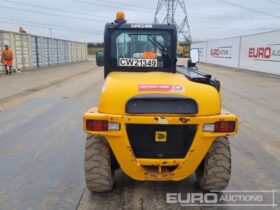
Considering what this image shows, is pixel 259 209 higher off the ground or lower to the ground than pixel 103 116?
lower

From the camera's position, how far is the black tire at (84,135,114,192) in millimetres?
4016

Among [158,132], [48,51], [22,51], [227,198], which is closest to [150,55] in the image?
[158,132]

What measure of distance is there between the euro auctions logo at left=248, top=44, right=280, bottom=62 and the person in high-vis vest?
54.5 feet

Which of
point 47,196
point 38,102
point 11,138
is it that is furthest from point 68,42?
point 47,196

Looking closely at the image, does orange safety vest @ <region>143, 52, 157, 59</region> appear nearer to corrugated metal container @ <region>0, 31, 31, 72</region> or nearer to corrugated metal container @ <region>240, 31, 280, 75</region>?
corrugated metal container @ <region>240, 31, 280, 75</region>

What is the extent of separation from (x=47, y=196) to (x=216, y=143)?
2.21 meters

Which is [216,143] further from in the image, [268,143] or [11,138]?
[11,138]

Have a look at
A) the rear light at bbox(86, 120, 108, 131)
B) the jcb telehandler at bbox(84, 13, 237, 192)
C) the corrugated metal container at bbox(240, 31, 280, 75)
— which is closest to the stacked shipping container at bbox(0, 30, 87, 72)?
the corrugated metal container at bbox(240, 31, 280, 75)

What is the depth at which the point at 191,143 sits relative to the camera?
3770 mm

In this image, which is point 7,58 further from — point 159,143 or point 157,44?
point 159,143

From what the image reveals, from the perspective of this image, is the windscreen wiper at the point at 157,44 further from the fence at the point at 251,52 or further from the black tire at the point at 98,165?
the fence at the point at 251,52

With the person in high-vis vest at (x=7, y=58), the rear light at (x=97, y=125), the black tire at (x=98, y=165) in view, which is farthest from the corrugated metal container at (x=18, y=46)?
the rear light at (x=97, y=125)

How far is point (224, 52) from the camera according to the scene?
109 ft

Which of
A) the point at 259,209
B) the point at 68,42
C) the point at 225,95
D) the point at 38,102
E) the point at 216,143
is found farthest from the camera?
the point at 68,42
